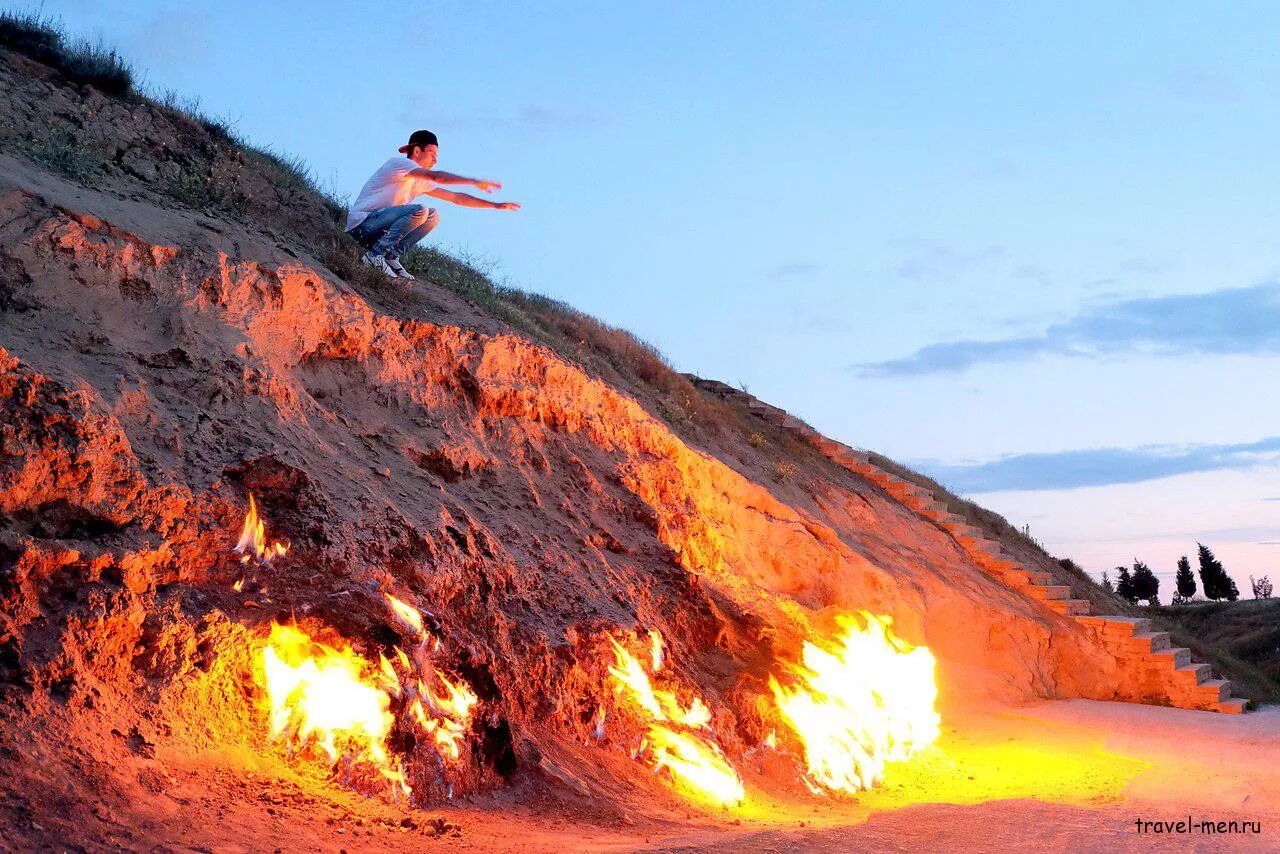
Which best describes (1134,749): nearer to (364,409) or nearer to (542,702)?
(542,702)

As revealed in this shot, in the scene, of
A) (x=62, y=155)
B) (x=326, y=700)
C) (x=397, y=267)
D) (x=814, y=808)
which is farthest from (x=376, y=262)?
(x=814, y=808)

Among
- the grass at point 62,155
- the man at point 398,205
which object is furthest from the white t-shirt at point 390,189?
the grass at point 62,155

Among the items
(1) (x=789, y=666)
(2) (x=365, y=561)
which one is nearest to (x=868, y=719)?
(1) (x=789, y=666)

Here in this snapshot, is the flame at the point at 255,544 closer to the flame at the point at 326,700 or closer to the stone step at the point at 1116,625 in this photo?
the flame at the point at 326,700

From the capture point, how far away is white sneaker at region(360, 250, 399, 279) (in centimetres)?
1063

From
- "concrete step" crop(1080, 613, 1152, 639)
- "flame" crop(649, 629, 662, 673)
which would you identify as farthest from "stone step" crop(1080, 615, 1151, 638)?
"flame" crop(649, 629, 662, 673)

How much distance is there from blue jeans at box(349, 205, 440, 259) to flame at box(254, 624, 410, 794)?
5.78m

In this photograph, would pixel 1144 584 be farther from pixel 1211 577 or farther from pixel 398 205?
pixel 398 205

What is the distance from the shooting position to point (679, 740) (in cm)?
779

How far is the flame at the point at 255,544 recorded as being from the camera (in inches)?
248

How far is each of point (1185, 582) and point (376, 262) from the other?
4083 centimetres

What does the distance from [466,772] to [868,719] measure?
4476 mm

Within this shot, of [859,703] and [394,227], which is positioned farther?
[394,227]

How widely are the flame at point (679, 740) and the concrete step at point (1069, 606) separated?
8917 millimetres
